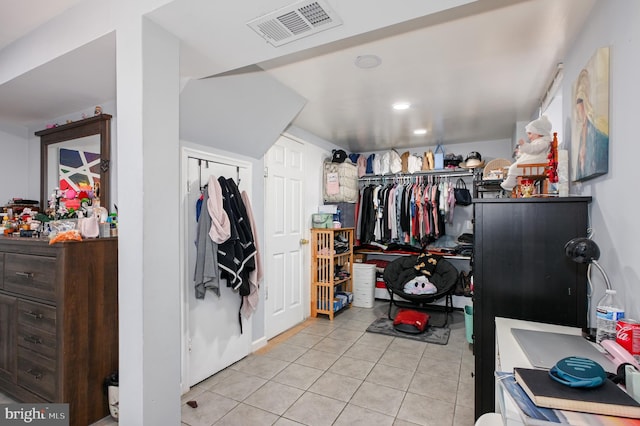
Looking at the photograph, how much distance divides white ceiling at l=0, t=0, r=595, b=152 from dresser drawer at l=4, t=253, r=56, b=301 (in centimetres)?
117

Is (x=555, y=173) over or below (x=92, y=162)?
below

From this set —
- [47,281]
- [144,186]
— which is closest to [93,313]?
[47,281]

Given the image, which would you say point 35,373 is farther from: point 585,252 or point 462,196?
point 462,196

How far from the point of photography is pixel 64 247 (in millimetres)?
1827

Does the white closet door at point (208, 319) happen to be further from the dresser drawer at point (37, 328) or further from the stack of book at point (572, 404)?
the stack of book at point (572, 404)

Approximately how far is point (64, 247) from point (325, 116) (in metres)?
2.53

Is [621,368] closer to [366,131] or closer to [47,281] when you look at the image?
[47,281]

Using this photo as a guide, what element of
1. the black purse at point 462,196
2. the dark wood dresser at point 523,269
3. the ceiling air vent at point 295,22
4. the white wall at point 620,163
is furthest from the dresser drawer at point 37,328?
the black purse at point 462,196

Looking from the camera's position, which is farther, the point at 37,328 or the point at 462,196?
the point at 462,196

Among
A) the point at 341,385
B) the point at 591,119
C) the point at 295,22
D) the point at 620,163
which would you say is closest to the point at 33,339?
the point at 341,385

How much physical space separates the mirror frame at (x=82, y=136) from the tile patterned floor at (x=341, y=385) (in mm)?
1641

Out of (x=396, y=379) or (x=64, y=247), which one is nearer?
(x=64, y=247)

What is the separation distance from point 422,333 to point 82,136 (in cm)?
384

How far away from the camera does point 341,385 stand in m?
2.50
